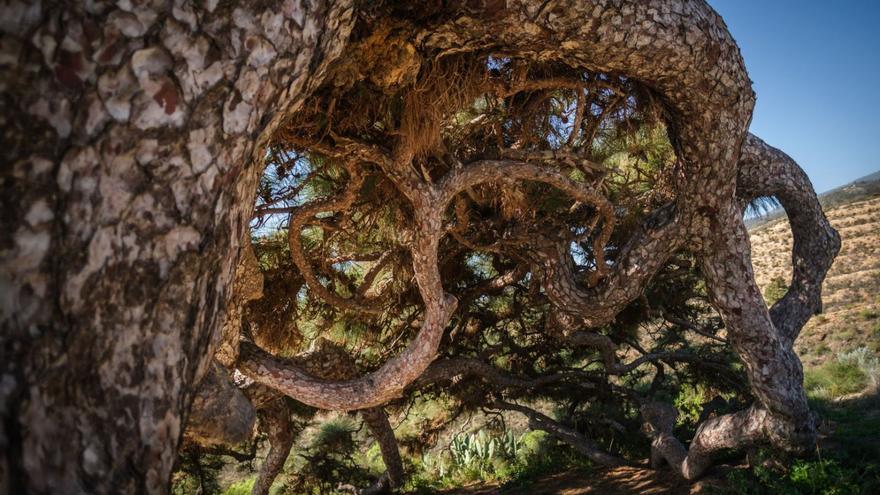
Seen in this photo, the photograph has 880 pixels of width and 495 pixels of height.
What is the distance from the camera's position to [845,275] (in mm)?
15164

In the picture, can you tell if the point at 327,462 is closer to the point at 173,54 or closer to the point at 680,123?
the point at 680,123

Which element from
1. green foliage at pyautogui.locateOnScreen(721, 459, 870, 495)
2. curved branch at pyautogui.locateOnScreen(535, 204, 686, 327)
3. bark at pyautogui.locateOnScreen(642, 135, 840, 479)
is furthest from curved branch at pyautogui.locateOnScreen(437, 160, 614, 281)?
green foliage at pyautogui.locateOnScreen(721, 459, 870, 495)

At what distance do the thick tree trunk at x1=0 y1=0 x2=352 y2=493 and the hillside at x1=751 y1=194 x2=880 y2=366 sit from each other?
35.1 ft

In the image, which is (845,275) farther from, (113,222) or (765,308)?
(113,222)

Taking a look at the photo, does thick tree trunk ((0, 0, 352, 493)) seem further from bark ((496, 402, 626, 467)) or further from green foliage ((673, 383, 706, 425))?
green foliage ((673, 383, 706, 425))

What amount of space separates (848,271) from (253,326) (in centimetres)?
1795

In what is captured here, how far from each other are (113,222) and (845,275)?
1887 centimetres

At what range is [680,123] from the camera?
2.53m

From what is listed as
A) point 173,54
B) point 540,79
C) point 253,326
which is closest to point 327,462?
point 253,326

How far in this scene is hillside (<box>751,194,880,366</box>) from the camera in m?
9.94

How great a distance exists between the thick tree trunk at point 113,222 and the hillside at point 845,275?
1069 cm

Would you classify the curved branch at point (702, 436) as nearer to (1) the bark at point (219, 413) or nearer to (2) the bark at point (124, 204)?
(1) the bark at point (219, 413)

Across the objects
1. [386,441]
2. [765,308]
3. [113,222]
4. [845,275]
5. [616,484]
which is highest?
[113,222]

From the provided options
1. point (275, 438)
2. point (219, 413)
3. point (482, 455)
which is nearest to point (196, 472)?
point (275, 438)
